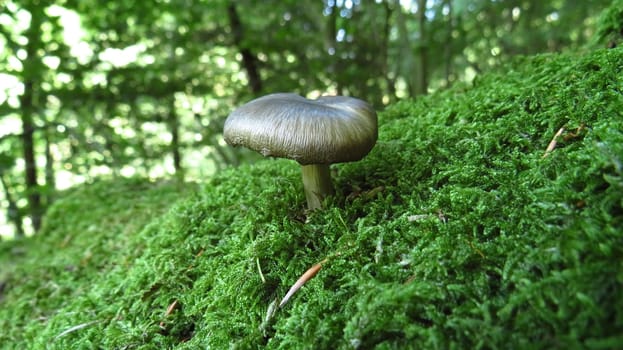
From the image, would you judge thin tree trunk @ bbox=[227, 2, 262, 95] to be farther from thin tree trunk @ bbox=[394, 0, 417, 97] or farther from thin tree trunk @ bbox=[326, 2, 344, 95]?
thin tree trunk @ bbox=[394, 0, 417, 97]

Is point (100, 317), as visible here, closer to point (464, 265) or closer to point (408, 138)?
point (464, 265)

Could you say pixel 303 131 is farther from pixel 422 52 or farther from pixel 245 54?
pixel 245 54

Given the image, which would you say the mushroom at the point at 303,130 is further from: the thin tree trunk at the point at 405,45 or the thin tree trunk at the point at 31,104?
the thin tree trunk at the point at 31,104

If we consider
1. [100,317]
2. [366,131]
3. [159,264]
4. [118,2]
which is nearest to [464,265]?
[366,131]

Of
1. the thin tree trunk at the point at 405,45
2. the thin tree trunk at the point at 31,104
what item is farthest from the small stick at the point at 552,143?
the thin tree trunk at the point at 31,104

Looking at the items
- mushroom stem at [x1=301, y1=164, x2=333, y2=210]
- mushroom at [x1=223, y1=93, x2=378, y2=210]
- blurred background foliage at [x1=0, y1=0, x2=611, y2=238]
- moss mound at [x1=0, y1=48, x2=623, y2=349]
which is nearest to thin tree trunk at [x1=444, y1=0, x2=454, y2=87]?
blurred background foliage at [x1=0, y1=0, x2=611, y2=238]

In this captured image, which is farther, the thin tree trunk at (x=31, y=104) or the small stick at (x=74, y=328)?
the thin tree trunk at (x=31, y=104)
